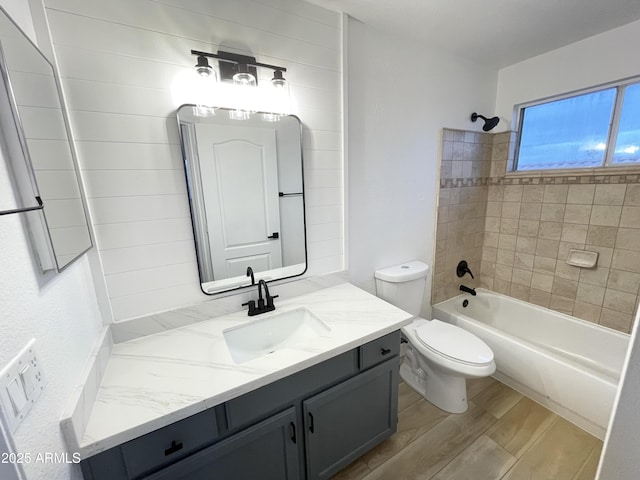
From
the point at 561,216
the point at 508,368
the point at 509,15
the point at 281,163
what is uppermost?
the point at 509,15

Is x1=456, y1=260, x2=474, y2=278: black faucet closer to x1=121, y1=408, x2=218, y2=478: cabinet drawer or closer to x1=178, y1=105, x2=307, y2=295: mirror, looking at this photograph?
x1=178, y1=105, x2=307, y2=295: mirror

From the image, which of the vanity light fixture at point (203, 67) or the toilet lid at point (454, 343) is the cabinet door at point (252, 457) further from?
the vanity light fixture at point (203, 67)

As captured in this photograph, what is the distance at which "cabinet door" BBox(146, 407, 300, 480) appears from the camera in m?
0.91

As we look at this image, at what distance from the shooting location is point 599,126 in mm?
1931

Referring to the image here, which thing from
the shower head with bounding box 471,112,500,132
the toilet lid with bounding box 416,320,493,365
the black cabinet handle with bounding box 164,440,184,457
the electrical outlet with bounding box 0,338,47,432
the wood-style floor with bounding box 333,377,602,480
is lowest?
the wood-style floor with bounding box 333,377,602,480

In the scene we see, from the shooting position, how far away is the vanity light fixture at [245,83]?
1.16 metres

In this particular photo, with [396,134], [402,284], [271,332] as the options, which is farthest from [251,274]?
[396,134]

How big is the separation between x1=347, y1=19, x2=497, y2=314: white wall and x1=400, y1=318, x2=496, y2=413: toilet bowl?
1.59 ft

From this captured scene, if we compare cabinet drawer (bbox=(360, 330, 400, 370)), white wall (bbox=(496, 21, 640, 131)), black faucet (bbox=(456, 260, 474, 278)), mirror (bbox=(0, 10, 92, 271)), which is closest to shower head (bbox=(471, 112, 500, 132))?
white wall (bbox=(496, 21, 640, 131))

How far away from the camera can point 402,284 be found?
187cm

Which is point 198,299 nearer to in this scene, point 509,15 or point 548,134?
point 509,15

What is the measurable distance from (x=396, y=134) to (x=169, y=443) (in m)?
1.95

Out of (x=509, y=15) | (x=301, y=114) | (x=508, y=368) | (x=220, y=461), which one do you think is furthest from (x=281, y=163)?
(x=508, y=368)

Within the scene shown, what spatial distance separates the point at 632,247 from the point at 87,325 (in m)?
3.06
